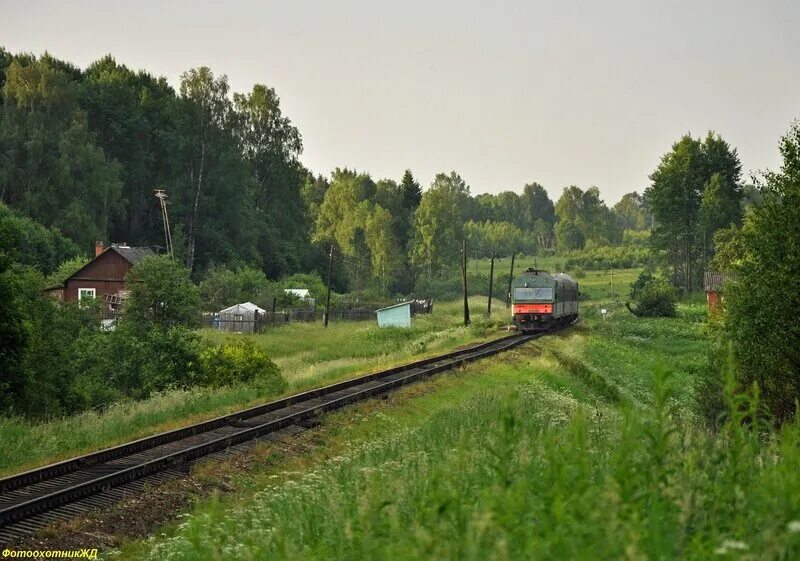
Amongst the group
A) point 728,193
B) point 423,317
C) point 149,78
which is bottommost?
point 423,317

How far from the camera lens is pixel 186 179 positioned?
74312 millimetres

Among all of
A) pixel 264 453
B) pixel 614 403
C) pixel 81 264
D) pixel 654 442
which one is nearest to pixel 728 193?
A: pixel 81 264

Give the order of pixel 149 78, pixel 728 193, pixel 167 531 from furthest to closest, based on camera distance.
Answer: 1. pixel 728 193
2. pixel 149 78
3. pixel 167 531

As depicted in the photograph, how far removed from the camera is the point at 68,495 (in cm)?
1191

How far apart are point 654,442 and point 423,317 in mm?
62369

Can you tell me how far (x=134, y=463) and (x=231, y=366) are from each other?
1579 centimetres

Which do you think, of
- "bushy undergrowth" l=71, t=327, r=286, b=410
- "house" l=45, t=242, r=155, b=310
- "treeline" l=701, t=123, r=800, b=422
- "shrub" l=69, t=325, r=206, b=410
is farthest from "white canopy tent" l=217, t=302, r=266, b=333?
"treeline" l=701, t=123, r=800, b=422

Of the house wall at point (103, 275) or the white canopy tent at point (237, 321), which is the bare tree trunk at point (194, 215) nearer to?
the house wall at point (103, 275)

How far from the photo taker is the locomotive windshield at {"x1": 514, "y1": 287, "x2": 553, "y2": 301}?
4938 cm

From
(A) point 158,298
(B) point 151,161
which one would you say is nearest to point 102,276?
(B) point 151,161

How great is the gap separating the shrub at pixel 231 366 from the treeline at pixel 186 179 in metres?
33.2

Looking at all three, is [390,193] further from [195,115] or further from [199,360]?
[199,360]

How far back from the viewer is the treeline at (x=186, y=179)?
6281 cm

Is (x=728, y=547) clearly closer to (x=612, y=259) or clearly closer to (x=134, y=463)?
(x=134, y=463)
